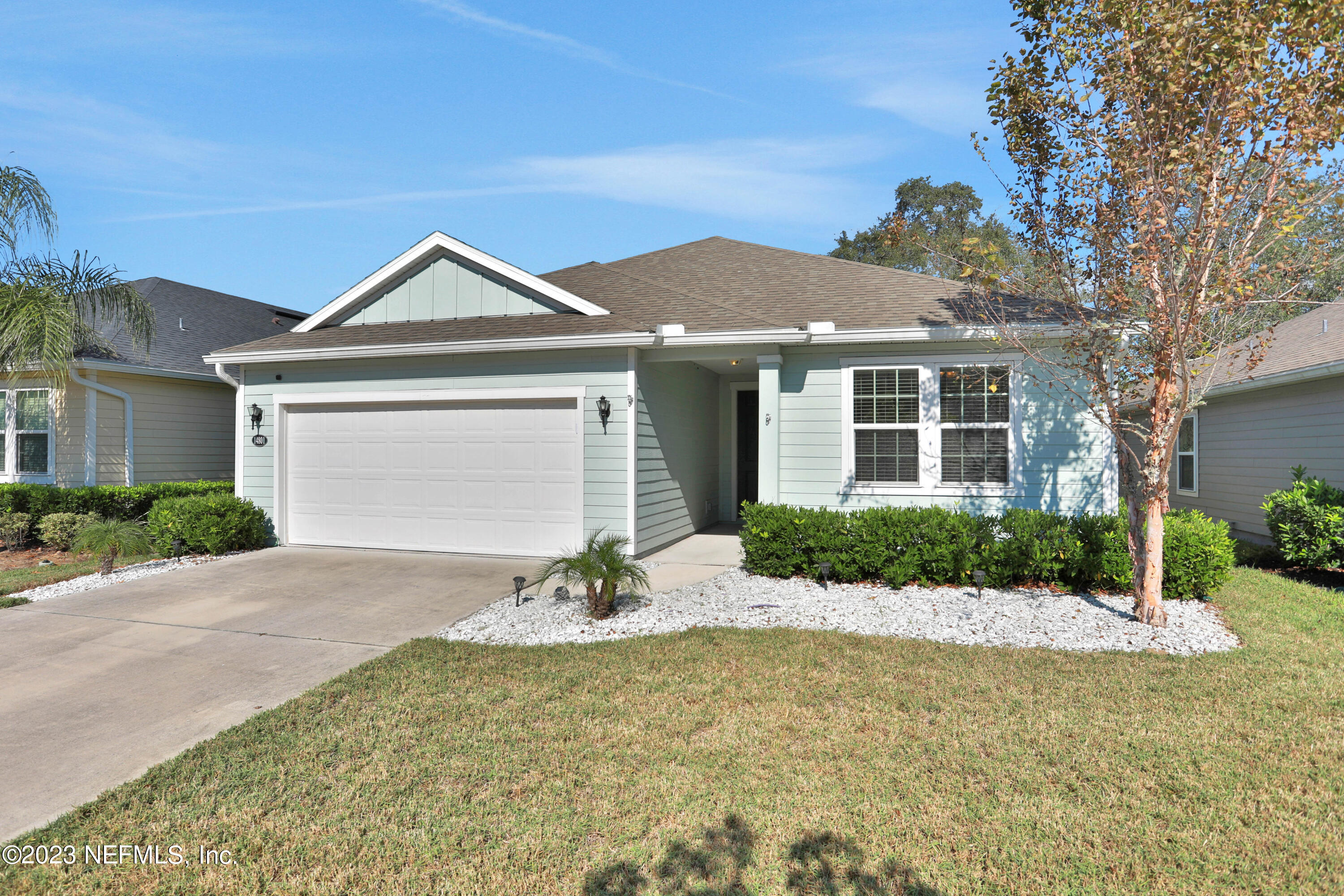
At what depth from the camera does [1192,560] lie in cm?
662

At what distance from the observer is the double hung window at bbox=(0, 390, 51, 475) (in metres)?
11.9

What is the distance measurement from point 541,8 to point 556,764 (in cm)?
989

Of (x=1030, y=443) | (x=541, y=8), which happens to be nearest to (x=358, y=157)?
(x=541, y=8)

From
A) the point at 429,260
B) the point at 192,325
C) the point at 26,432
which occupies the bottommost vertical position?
the point at 26,432

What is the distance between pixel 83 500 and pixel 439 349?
23.1 feet

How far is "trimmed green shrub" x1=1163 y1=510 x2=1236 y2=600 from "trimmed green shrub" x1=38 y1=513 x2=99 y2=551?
47.4 ft

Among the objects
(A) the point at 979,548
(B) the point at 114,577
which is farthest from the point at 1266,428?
(B) the point at 114,577

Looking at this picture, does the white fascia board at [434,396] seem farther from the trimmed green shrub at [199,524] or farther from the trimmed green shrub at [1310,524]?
the trimmed green shrub at [1310,524]

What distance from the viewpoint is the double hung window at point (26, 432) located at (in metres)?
11.9

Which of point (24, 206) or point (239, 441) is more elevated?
point (24, 206)

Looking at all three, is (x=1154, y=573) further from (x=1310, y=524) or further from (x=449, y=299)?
(x=449, y=299)

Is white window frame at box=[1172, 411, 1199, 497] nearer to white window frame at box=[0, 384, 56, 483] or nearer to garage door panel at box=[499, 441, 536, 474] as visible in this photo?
garage door panel at box=[499, 441, 536, 474]

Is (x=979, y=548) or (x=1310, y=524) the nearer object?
(x=979, y=548)

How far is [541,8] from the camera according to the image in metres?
9.34
